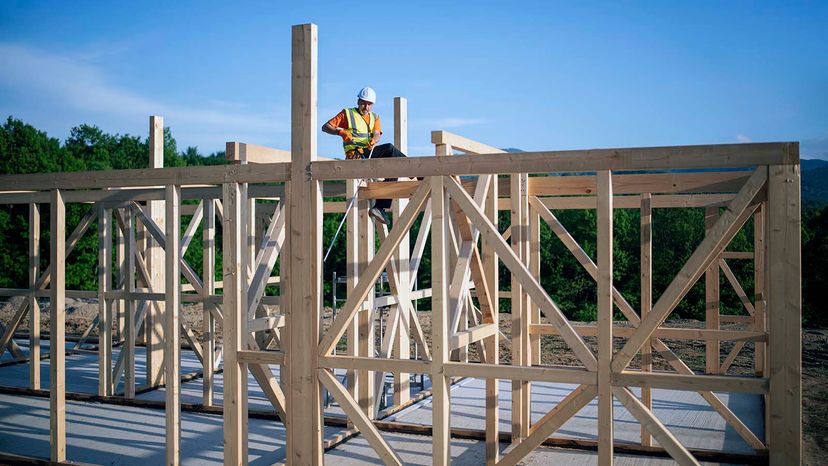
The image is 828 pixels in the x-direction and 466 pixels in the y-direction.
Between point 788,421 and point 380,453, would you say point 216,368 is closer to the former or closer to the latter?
point 380,453

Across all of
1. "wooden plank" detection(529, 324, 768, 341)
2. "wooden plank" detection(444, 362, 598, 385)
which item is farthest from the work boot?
"wooden plank" detection(444, 362, 598, 385)

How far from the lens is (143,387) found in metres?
12.5

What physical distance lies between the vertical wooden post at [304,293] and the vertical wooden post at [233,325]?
525 millimetres

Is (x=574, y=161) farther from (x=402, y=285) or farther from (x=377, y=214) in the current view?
(x=402, y=285)

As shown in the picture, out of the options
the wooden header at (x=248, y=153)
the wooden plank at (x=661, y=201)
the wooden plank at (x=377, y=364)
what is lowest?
the wooden plank at (x=377, y=364)

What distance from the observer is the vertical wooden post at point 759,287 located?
9953mm

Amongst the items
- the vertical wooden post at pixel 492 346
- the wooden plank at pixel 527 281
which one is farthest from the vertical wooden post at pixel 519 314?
the wooden plank at pixel 527 281

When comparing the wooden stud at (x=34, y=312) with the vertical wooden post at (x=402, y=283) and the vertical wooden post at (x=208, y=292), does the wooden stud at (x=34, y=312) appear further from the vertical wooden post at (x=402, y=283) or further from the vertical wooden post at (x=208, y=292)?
the vertical wooden post at (x=402, y=283)

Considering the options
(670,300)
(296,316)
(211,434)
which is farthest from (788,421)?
(211,434)

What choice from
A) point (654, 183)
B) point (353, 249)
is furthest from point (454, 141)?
point (654, 183)

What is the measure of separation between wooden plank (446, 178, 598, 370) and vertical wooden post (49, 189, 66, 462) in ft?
13.6

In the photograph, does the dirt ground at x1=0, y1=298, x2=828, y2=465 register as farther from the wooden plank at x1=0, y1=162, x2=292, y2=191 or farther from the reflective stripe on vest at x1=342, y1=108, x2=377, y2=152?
the wooden plank at x1=0, y1=162, x2=292, y2=191

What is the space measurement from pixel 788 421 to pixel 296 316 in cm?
393

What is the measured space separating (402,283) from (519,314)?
237 centimetres
